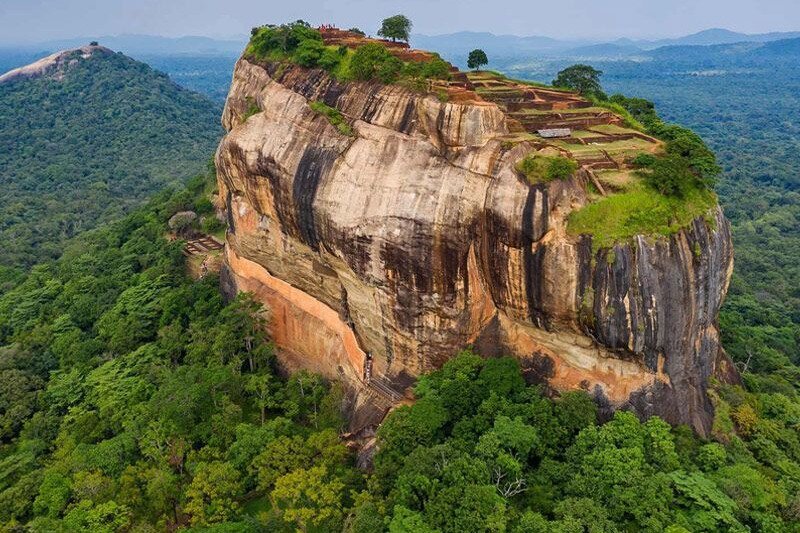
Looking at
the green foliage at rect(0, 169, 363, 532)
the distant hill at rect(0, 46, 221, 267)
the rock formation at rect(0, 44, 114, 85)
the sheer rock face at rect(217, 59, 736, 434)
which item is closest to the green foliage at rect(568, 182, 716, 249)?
the sheer rock face at rect(217, 59, 736, 434)

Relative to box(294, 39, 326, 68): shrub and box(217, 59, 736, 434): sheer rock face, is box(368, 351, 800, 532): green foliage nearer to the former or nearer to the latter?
box(217, 59, 736, 434): sheer rock face

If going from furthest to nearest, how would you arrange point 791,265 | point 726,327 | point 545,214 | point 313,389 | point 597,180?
point 791,265 → point 726,327 → point 313,389 → point 597,180 → point 545,214

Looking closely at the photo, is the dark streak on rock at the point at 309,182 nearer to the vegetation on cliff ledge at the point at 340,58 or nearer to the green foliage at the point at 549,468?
the vegetation on cliff ledge at the point at 340,58

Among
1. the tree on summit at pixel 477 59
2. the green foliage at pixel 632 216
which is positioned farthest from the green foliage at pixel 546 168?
the tree on summit at pixel 477 59

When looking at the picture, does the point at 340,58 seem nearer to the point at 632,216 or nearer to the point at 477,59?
the point at 477,59

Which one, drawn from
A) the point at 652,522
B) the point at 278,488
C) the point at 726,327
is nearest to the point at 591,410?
the point at 652,522

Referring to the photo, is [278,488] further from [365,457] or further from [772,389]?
[772,389]

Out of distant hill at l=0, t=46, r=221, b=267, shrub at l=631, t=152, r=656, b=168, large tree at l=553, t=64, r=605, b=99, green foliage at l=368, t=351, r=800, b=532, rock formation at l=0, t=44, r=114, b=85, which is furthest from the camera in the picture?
rock formation at l=0, t=44, r=114, b=85
